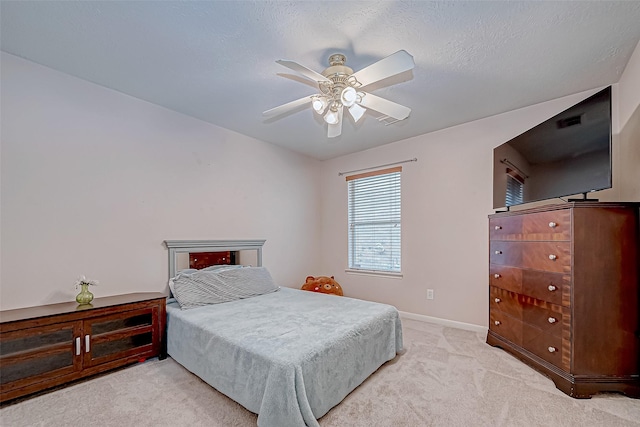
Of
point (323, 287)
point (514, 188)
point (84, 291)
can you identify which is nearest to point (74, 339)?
point (84, 291)

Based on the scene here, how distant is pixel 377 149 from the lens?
412 cm

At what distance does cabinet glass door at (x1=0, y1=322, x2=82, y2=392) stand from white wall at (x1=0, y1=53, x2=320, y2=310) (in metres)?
0.40

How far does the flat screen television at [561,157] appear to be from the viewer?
1.95 meters

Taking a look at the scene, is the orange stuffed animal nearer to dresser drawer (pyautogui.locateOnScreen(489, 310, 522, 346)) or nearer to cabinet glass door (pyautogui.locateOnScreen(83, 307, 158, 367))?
dresser drawer (pyautogui.locateOnScreen(489, 310, 522, 346))

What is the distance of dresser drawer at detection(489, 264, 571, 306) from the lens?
6.67 feet

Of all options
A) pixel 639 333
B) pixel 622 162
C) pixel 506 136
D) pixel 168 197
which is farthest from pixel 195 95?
pixel 639 333

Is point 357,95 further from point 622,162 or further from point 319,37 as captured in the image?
point 622,162

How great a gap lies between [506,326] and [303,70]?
2.78 metres

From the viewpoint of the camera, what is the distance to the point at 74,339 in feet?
6.53

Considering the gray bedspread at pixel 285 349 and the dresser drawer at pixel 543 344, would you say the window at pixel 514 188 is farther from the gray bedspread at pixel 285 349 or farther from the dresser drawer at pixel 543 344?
the gray bedspread at pixel 285 349

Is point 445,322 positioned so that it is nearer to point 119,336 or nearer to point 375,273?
point 375,273

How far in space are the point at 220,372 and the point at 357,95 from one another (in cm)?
205

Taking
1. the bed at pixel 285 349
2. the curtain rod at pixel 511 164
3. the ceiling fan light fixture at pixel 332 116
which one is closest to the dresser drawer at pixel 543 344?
the bed at pixel 285 349

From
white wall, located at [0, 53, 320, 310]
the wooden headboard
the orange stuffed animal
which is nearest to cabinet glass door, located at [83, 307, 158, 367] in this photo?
white wall, located at [0, 53, 320, 310]
